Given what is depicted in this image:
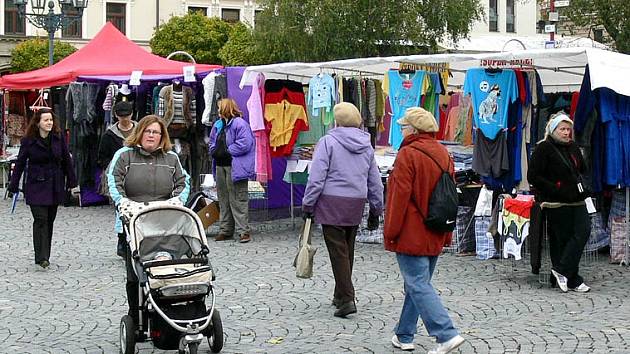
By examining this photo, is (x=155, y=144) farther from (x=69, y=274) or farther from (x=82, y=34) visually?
(x=82, y=34)

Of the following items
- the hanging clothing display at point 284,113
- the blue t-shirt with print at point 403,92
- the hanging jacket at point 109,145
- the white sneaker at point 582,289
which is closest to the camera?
the white sneaker at point 582,289

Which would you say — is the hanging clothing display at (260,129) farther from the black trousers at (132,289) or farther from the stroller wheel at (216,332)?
the stroller wheel at (216,332)

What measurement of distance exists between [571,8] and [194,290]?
20.1 m

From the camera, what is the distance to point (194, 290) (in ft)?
20.4

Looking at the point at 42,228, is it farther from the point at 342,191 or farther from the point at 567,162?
the point at 567,162

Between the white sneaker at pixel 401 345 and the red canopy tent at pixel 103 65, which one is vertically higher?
the red canopy tent at pixel 103 65

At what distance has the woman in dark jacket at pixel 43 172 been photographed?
10.4 m

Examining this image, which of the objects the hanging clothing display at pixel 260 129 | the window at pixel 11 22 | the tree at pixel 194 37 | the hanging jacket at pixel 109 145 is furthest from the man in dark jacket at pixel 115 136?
the window at pixel 11 22

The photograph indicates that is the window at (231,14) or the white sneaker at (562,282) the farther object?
the window at (231,14)

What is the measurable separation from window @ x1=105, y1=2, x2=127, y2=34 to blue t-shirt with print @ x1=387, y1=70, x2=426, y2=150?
38.7 m

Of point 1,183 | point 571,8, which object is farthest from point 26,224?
point 571,8

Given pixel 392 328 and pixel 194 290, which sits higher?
pixel 194 290

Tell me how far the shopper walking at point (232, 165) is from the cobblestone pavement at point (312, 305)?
1.92 ft

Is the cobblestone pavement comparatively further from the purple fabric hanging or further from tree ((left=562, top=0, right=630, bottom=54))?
tree ((left=562, top=0, right=630, bottom=54))
